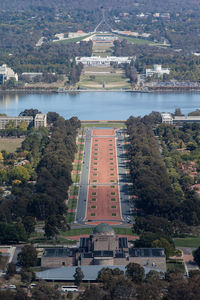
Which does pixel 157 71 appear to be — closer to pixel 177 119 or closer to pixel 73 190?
pixel 177 119

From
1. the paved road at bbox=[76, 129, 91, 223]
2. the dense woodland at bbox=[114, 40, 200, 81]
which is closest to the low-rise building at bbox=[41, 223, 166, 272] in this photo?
the paved road at bbox=[76, 129, 91, 223]

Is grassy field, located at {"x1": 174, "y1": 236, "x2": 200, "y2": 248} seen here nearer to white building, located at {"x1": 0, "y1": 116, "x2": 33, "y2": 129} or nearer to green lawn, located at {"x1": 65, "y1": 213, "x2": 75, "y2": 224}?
green lawn, located at {"x1": 65, "y1": 213, "x2": 75, "y2": 224}

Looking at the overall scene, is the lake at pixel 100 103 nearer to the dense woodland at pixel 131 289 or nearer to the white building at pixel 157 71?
the white building at pixel 157 71

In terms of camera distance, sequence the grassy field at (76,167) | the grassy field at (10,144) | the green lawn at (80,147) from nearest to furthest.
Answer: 1. the grassy field at (76,167)
2. the grassy field at (10,144)
3. the green lawn at (80,147)

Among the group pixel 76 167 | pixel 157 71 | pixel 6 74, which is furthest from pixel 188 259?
pixel 157 71

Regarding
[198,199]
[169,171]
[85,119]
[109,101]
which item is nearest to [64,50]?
[109,101]

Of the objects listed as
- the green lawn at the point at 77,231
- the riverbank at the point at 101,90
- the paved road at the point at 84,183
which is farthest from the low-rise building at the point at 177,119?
the green lawn at the point at 77,231

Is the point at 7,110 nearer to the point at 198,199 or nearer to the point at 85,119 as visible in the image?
the point at 85,119

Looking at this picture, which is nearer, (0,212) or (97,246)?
(97,246)
